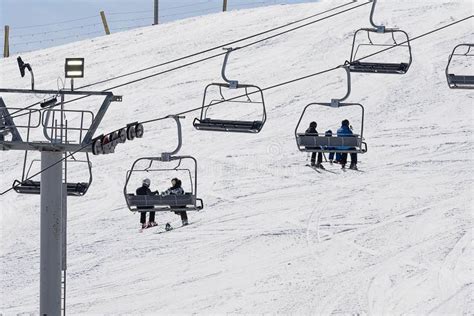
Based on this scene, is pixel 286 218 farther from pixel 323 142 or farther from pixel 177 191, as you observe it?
pixel 323 142

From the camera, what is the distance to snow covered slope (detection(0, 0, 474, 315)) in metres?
22.8

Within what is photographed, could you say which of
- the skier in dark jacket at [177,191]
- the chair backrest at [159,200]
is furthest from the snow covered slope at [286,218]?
the chair backrest at [159,200]

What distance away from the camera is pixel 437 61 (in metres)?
36.8

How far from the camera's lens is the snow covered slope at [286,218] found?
22.8 metres

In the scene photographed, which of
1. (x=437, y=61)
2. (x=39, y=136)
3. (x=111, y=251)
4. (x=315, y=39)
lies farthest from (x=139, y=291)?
(x=315, y=39)

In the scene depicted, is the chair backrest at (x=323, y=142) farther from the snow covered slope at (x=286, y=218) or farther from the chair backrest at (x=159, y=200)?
the snow covered slope at (x=286, y=218)

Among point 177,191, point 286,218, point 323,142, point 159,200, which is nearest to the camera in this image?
point 159,200

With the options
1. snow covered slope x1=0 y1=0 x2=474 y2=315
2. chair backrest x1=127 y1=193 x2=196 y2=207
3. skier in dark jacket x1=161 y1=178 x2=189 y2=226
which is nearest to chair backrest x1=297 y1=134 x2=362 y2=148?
chair backrest x1=127 y1=193 x2=196 y2=207

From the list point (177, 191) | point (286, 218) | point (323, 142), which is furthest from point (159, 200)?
point (286, 218)

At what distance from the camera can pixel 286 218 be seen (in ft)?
85.9

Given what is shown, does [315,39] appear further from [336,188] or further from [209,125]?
[209,125]

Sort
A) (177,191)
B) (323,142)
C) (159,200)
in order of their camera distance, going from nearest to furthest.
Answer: (159,200), (323,142), (177,191)

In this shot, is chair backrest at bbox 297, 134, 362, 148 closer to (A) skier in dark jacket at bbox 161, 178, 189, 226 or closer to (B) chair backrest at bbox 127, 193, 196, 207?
(B) chair backrest at bbox 127, 193, 196, 207

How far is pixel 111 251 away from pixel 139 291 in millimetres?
1955
